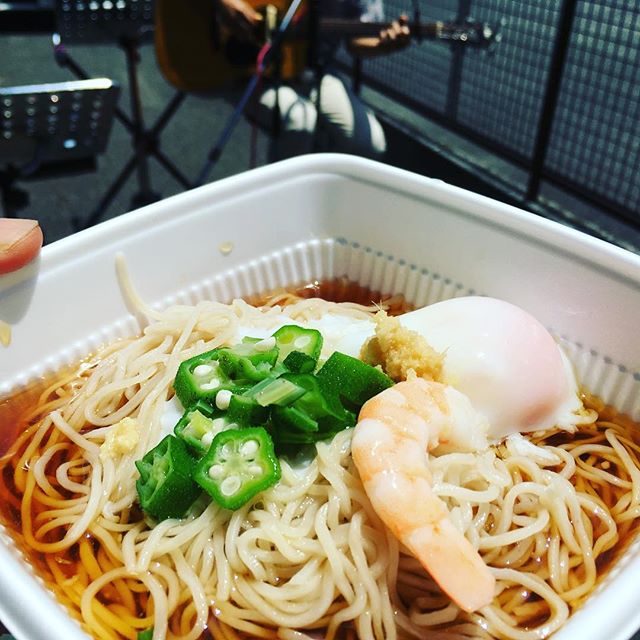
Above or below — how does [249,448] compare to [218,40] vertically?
below

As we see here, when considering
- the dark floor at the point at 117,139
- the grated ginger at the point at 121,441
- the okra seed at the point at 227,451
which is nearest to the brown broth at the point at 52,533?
the grated ginger at the point at 121,441

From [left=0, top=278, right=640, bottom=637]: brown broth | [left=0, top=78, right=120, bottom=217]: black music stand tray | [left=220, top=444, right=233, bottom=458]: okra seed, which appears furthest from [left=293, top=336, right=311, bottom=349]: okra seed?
[left=0, top=78, right=120, bottom=217]: black music stand tray

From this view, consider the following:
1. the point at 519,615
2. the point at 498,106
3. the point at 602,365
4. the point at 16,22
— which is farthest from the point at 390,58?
the point at 519,615

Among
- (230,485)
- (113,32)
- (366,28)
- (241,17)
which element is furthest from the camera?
(113,32)

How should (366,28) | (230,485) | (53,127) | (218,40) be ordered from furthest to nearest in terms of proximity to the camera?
1. (218,40)
2. (366,28)
3. (53,127)
4. (230,485)

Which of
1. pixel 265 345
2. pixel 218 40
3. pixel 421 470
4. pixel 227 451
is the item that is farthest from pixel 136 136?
pixel 421 470

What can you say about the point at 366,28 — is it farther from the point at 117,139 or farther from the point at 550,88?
the point at 117,139
